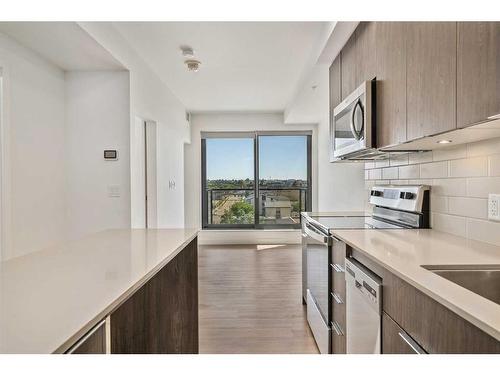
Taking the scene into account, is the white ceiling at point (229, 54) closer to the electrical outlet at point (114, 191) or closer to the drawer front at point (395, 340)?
the electrical outlet at point (114, 191)

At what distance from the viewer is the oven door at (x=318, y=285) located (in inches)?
83.8

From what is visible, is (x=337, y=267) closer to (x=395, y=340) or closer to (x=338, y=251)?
(x=338, y=251)

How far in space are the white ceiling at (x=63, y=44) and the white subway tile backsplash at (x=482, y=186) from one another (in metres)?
2.61

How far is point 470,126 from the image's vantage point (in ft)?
3.89

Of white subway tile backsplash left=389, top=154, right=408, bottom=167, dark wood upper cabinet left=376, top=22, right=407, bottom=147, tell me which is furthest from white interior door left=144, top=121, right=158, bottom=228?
dark wood upper cabinet left=376, top=22, right=407, bottom=147

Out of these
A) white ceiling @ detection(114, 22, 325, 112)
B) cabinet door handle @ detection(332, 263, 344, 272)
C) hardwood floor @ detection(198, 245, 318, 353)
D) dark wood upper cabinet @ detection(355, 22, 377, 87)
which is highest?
white ceiling @ detection(114, 22, 325, 112)

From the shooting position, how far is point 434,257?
1.28 metres

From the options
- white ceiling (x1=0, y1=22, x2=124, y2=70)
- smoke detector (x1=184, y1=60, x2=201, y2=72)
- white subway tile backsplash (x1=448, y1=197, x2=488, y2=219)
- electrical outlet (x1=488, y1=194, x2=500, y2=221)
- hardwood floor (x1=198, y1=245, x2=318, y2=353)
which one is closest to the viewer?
electrical outlet (x1=488, y1=194, x2=500, y2=221)

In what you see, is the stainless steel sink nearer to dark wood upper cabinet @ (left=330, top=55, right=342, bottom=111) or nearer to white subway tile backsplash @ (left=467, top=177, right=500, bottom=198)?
white subway tile backsplash @ (left=467, top=177, right=500, bottom=198)

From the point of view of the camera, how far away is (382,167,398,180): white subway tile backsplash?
249 cm

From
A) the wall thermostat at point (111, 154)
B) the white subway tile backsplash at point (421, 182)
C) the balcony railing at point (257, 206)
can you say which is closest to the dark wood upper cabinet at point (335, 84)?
the white subway tile backsplash at point (421, 182)

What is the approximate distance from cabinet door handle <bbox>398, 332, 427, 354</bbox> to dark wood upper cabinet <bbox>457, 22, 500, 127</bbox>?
0.74 meters
